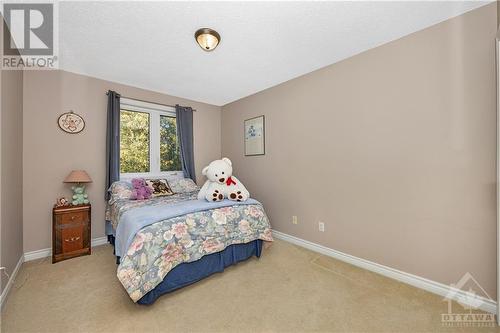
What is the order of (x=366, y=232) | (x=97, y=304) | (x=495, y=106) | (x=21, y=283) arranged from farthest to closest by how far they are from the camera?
Answer: (x=366, y=232) → (x=21, y=283) → (x=97, y=304) → (x=495, y=106)

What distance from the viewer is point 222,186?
2.66 m

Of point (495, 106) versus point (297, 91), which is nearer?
point (495, 106)

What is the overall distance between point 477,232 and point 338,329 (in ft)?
4.43

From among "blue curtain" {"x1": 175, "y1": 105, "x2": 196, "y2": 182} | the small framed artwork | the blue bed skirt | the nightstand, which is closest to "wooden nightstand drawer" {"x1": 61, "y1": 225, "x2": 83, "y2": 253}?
the nightstand

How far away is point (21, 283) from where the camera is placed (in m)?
1.97

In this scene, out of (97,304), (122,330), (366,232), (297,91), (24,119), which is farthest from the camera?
(297,91)

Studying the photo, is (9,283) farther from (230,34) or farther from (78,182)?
(230,34)

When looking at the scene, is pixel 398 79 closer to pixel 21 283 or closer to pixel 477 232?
pixel 477 232

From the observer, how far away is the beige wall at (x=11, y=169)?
5.84 feet

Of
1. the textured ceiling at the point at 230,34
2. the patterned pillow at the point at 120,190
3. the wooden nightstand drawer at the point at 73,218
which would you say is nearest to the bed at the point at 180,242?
the patterned pillow at the point at 120,190

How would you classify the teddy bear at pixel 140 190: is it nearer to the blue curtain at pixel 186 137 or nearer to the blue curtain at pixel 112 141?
the blue curtain at pixel 112 141

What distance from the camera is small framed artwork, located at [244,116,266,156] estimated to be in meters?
3.41

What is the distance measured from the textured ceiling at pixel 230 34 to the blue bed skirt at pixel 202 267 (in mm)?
2154

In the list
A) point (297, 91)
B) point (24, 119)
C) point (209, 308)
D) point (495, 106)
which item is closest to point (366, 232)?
point (495, 106)
